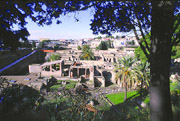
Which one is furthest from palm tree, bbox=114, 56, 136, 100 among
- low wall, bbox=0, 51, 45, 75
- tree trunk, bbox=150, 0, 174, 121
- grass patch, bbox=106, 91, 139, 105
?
low wall, bbox=0, 51, 45, 75

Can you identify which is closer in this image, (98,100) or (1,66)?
(98,100)

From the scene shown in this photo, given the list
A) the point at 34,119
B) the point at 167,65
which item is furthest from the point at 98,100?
the point at 167,65

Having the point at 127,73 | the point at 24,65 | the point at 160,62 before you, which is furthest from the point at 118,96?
the point at 24,65

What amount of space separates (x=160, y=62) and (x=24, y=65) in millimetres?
30523

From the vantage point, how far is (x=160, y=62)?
3156mm

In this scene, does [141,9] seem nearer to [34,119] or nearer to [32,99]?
[32,99]

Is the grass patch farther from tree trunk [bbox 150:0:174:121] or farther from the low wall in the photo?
the low wall

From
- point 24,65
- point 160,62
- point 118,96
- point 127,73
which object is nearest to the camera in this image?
point 160,62

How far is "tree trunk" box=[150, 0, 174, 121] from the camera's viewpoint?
3055 mm

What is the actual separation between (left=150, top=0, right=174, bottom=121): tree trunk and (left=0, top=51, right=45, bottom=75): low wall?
22.8 m

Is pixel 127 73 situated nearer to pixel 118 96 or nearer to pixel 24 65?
pixel 118 96

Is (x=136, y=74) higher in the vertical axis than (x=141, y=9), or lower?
lower

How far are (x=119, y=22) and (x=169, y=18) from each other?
1758mm

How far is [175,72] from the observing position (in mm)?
23469
